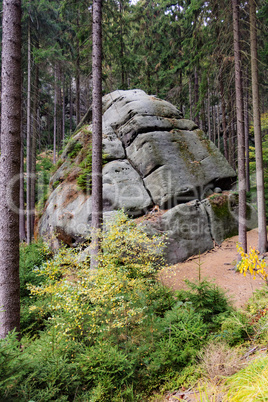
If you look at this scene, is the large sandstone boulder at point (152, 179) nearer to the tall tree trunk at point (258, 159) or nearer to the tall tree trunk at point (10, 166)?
the tall tree trunk at point (258, 159)

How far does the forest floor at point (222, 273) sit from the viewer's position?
20.5 feet

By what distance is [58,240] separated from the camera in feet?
33.9

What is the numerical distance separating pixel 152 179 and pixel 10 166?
265 inches

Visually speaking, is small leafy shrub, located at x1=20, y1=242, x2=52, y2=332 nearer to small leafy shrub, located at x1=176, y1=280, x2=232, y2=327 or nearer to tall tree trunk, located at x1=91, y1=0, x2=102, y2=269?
tall tree trunk, located at x1=91, y1=0, x2=102, y2=269

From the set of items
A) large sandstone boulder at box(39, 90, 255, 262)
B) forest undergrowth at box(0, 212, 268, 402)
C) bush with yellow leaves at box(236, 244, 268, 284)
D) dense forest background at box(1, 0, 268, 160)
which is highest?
dense forest background at box(1, 0, 268, 160)

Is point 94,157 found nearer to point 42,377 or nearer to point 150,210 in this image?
point 150,210

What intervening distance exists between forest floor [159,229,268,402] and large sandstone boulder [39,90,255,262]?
451mm

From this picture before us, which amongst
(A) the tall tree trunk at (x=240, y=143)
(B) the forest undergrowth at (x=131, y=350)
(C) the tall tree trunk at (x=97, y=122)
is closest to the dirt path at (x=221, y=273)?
(A) the tall tree trunk at (x=240, y=143)

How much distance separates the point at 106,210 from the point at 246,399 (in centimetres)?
775

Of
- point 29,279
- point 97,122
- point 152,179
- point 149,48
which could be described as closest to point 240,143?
point 152,179

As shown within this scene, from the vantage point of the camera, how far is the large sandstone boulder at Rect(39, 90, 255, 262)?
30.2 feet

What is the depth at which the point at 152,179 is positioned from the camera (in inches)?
392

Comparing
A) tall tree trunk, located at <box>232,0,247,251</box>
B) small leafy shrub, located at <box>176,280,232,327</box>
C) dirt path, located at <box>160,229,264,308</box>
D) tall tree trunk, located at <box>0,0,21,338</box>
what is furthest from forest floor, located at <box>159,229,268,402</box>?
tall tree trunk, located at <box>0,0,21,338</box>

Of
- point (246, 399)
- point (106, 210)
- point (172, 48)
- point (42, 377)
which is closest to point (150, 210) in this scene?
point (106, 210)
